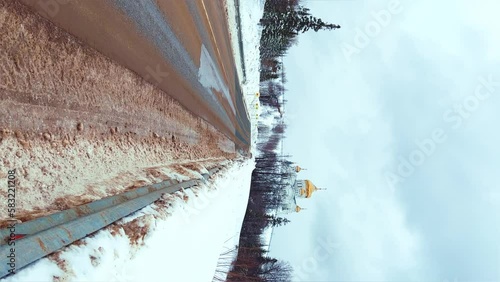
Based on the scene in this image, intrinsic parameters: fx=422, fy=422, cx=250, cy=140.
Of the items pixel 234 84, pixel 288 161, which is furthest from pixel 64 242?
pixel 288 161

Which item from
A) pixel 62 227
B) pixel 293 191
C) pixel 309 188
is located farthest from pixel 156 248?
pixel 309 188

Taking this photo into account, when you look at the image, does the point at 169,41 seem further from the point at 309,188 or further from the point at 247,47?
the point at 309,188

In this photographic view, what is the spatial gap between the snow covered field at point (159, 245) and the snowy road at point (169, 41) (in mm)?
2225

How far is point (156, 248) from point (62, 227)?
2.24 meters

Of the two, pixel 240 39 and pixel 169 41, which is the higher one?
pixel 240 39

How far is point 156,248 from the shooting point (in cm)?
670

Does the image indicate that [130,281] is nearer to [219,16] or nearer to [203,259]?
[203,259]

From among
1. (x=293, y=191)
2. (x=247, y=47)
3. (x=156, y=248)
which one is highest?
(x=247, y=47)

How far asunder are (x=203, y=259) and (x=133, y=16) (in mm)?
5498

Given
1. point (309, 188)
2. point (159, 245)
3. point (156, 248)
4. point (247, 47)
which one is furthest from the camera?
point (309, 188)

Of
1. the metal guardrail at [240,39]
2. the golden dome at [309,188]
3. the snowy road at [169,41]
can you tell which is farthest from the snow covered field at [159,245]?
the golden dome at [309,188]

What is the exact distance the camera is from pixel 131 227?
618 centimetres

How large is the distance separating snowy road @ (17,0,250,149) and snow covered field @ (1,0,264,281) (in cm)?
223

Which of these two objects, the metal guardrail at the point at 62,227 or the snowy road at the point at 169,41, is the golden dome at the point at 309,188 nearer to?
the snowy road at the point at 169,41
